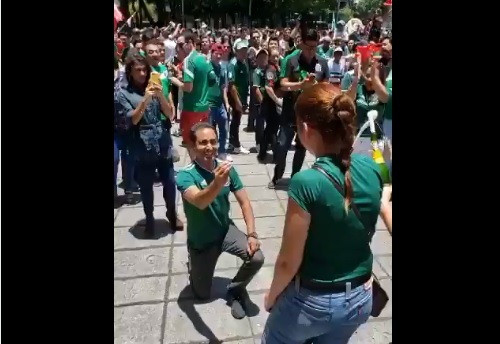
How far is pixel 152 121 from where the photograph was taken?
4.64m

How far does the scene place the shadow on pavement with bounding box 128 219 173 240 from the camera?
190 inches

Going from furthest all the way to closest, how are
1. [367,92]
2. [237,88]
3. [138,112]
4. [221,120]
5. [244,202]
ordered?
[237,88], [221,120], [367,92], [138,112], [244,202]

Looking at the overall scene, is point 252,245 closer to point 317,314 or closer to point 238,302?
point 238,302

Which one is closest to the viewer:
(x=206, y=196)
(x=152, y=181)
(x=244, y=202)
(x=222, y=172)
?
(x=222, y=172)

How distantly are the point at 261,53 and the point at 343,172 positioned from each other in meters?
6.05

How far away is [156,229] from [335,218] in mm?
3343

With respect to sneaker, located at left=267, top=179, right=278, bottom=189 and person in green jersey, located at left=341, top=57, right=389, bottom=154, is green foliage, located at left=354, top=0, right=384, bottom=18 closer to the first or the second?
sneaker, located at left=267, top=179, right=278, bottom=189

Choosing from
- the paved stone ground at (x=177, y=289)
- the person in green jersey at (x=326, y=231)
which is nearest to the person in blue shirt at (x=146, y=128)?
the paved stone ground at (x=177, y=289)

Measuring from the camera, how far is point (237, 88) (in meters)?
8.36

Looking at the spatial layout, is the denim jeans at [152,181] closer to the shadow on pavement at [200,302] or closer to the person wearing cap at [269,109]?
the shadow on pavement at [200,302]

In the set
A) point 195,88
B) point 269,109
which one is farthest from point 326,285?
point 269,109

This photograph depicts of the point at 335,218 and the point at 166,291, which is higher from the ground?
the point at 335,218

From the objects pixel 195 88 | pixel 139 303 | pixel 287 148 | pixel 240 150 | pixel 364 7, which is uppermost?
pixel 364 7
